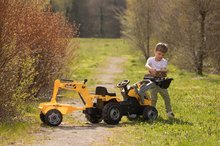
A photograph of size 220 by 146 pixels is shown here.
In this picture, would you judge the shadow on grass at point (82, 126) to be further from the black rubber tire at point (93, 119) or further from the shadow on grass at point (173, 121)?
the shadow on grass at point (173, 121)

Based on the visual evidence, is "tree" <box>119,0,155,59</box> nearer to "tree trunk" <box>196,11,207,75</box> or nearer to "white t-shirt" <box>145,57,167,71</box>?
"tree trunk" <box>196,11,207,75</box>

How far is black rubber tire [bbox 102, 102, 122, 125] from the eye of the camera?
11.5m

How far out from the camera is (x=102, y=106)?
1188cm

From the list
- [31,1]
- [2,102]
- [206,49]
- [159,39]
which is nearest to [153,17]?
[159,39]

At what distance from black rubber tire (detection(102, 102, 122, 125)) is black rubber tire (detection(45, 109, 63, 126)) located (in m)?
1.09

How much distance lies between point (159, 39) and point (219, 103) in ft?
80.2

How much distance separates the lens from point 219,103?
16641 mm

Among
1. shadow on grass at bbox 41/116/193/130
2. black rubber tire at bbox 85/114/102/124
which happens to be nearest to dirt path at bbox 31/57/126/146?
shadow on grass at bbox 41/116/193/130

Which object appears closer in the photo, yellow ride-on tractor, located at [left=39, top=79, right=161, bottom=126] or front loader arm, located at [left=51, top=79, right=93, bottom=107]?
yellow ride-on tractor, located at [left=39, top=79, right=161, bottom=126]

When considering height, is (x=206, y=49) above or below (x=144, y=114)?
above

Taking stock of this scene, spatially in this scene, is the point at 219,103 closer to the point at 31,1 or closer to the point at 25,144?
the point at 31,1

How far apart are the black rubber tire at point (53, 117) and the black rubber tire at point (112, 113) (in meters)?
1.09

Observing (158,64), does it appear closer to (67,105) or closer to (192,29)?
(67,105)

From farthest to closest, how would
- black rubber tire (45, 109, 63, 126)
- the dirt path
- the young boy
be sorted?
1. the young boy
2. black rubber tire (45, 109, 63, 126)
3. the dirt path
